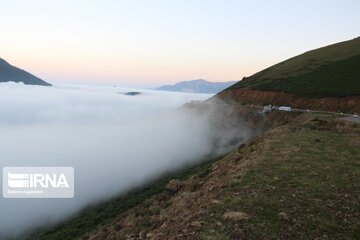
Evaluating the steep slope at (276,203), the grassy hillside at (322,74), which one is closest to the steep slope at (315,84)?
the grassy hillside at (322,74)

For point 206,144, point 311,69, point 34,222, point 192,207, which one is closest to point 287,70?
point 311,69

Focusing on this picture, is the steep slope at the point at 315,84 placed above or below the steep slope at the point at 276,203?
above

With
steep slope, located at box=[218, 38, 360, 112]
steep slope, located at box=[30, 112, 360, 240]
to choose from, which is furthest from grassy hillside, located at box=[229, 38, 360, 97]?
steep slope, located at box=[30, 112, 360, 240]

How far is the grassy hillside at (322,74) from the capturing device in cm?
8150

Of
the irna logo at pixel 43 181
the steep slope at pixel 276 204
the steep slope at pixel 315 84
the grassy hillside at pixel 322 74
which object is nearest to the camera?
the steep slope at pixel 276 204

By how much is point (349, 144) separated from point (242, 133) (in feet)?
159

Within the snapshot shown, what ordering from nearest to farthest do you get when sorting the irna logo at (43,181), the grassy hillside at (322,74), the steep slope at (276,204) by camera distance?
the steep slope at (276,204) → the irna logo at (43,181) → the grassy hillside at (322,74)

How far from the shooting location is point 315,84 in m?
87.3

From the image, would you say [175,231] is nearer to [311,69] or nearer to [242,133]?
[242,133]

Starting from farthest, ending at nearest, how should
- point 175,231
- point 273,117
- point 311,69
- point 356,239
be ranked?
point 311,69 < point 273,117 < point 175,231 < point 356,239

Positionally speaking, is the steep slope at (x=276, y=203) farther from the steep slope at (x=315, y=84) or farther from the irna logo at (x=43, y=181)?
the steep slope at (x=315, y=84)

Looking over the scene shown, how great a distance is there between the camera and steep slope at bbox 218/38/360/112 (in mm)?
75812

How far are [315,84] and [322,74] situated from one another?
11.2 meters

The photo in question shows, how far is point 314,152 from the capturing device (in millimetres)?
25078
